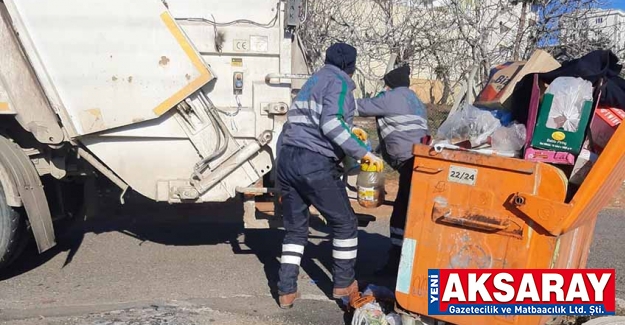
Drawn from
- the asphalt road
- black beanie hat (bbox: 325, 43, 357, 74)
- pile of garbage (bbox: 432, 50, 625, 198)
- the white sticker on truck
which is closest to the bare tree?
the asphalt road

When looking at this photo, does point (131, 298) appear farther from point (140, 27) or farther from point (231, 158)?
point (140, 27)

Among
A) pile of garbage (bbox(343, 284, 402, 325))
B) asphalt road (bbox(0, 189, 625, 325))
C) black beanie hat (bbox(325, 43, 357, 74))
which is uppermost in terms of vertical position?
black beanie hat (bbox(325, 43, 357, 74))

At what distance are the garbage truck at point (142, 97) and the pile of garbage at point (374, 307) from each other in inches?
45.8

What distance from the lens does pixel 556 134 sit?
340 cm

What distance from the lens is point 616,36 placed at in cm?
1307

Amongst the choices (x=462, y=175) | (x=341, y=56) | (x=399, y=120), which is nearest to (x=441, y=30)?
(x=399, y=120)

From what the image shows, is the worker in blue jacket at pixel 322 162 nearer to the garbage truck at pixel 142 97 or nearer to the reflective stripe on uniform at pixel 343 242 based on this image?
the reflective stripe on uniform at pixel 343 242

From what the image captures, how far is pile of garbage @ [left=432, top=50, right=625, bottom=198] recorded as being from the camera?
336 centimetres

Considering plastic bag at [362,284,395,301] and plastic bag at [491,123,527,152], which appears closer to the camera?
plastic bag at [491,123,527,152]

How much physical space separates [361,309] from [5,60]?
9.30ft

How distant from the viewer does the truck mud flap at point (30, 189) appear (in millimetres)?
4492

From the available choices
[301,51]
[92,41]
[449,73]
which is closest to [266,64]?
[301,51]

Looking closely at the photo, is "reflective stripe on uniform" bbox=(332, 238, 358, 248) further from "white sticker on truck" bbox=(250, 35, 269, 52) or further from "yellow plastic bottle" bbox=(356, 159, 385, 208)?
"white sticker on truck" bbox=(250, 35, 269, 52)

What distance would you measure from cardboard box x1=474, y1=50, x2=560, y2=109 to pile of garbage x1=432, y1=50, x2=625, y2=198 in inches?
3.9
